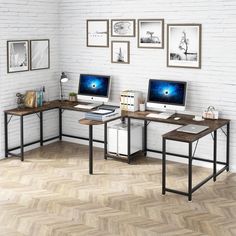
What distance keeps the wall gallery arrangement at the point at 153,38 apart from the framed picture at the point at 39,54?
0.73 meters

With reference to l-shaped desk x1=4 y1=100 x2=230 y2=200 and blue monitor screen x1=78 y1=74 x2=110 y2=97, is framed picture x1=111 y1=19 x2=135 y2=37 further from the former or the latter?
l-shaped desk x1=4 y1=100 x2=230 y2=200

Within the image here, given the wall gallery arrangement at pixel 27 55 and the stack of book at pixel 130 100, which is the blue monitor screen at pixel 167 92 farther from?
the wall gallery arrangement at pixel 27 55

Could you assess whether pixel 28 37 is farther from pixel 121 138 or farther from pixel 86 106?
pixel 121 138

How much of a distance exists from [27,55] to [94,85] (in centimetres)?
116

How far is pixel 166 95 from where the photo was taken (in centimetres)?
704

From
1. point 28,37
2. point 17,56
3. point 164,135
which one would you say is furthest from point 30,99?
point 164,135

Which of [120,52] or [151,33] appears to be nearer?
[151,33]

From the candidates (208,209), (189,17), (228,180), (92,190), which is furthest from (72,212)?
(189,17)

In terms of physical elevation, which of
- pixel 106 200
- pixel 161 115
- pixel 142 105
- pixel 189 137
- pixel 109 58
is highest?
pixel 109 58

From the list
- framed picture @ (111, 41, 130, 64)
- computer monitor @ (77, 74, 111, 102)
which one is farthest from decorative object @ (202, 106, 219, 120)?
computer monitor @ (77, 74, 111, 102)

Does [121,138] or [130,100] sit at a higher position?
[130,100]

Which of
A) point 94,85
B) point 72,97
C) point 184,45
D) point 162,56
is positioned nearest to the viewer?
point 184,45

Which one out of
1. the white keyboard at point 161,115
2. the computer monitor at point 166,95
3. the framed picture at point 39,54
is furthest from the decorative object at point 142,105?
the framed picture at point 39,54

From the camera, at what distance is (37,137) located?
26.9 ft
